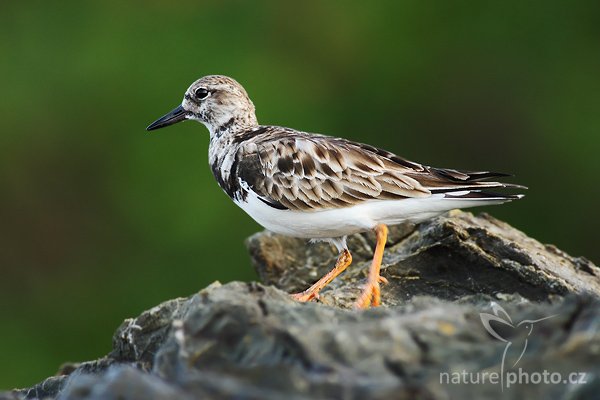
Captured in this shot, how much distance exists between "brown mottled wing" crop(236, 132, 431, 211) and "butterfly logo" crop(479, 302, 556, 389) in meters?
3.65

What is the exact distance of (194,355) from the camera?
242 inches

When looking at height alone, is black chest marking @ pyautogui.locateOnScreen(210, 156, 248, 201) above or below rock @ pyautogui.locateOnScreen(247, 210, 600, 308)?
above

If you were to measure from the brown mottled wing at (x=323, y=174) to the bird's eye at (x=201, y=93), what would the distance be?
67.6 inches

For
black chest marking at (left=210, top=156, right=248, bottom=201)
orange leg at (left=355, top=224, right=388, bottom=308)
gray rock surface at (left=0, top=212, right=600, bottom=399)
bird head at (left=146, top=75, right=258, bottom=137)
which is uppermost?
bird head at (left=146, top=75, right=258, bottom=137)

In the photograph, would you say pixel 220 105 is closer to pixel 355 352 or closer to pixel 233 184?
pixel 233 184

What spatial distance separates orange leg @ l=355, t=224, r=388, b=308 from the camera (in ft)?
30.4

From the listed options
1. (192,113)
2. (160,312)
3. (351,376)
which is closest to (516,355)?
(351,376)

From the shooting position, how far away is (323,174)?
10.3m

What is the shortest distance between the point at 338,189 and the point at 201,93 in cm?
269

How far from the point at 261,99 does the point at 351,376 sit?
16.1 meters

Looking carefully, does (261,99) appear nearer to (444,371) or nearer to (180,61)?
(180,61)

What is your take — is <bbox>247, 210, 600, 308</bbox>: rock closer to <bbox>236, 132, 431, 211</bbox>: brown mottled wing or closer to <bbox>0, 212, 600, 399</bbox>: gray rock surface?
<bbox>236, 132, 431, 211</bbox>: brown mottled wing

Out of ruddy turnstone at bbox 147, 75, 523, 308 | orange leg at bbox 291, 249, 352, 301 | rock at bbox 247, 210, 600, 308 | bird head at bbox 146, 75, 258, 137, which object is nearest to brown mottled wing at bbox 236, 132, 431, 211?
ruddy turnstone at bbox 147, 75, 523, 308

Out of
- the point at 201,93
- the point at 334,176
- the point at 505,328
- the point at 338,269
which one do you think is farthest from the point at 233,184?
the point at 505,328
